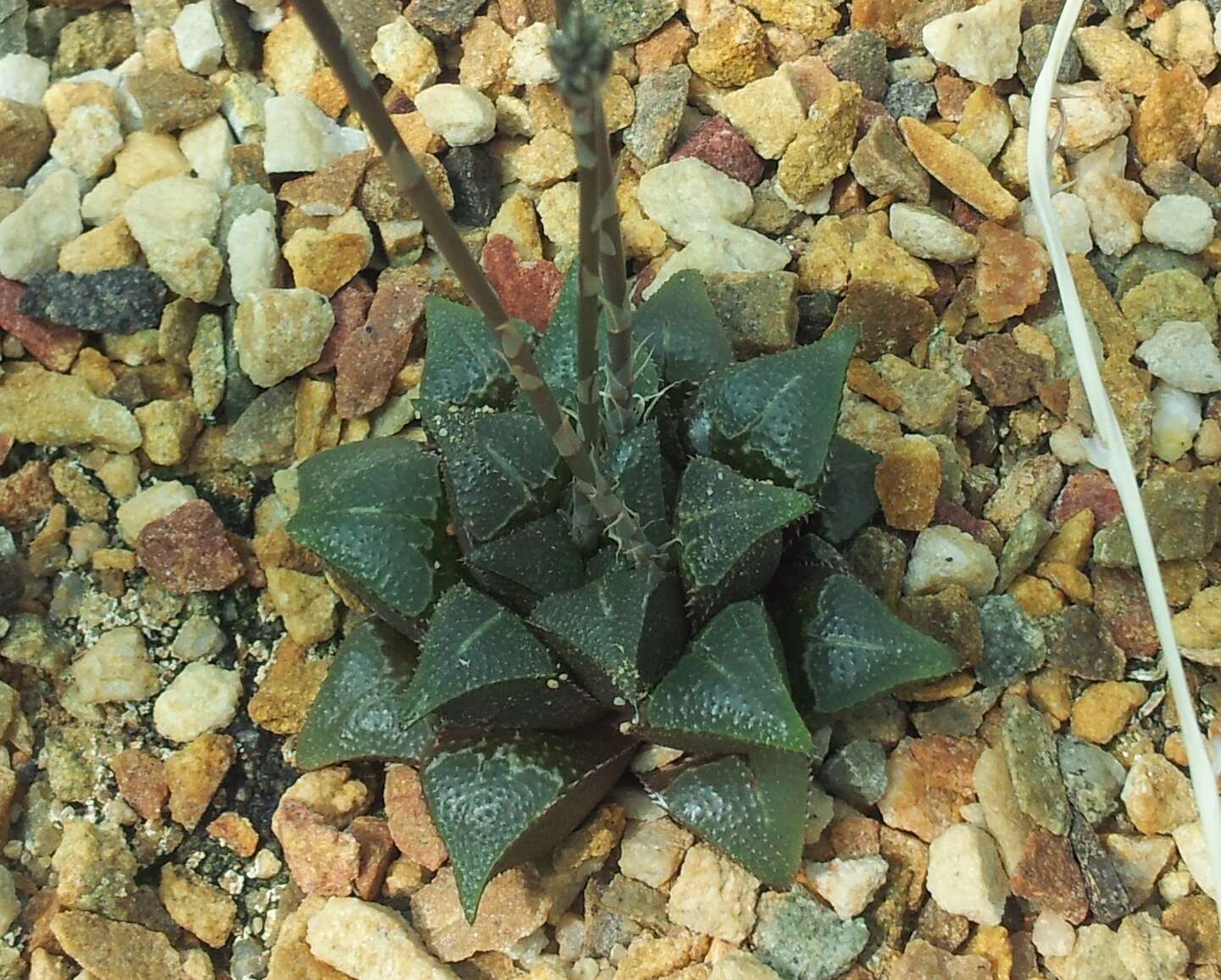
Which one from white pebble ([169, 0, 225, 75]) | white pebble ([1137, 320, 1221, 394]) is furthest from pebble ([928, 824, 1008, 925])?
white pebble ([169, 0, 225, 75])

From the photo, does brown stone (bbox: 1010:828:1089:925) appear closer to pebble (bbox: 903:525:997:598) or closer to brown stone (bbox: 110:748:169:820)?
pebble (bbox: 903:525:997:598)

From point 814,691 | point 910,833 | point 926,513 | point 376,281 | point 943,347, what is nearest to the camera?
point 814,691

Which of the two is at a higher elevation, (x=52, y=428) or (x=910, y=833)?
(x=52, y=428)

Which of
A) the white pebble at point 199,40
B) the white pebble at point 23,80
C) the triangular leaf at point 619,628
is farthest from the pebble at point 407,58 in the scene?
the triangular leaf at point 619,628

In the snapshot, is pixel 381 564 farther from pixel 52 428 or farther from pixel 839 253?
pixel 839 253

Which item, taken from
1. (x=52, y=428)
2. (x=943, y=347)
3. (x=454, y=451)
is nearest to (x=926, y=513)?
(x=943, y=347)

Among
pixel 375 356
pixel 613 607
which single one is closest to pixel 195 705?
pixel 375 356
